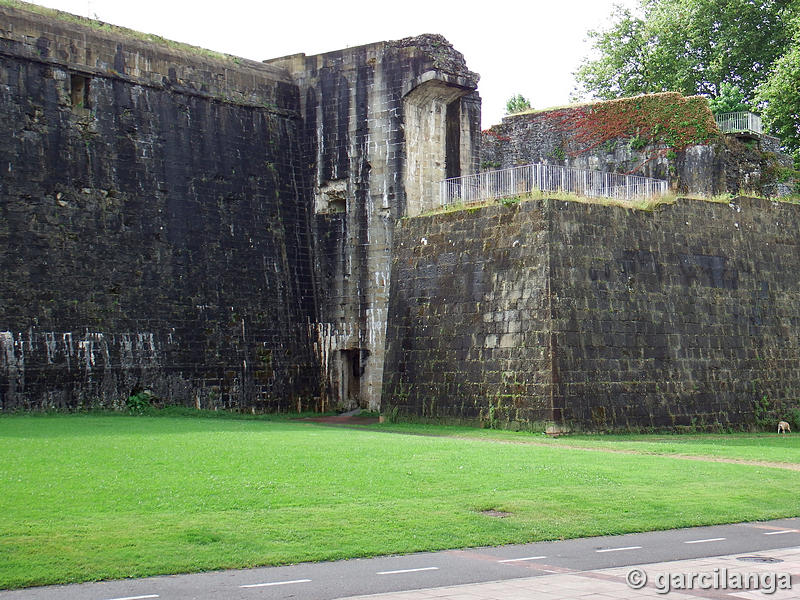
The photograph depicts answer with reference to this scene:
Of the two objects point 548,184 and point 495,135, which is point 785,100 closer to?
point 495,135

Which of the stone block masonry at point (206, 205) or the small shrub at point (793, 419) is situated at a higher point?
the stone block masonry at point (206, 205)

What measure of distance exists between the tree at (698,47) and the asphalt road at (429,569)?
119 ft

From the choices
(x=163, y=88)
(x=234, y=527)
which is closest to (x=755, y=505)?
(x=234, y=527)

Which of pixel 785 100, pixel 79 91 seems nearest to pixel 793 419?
pixel 79 91

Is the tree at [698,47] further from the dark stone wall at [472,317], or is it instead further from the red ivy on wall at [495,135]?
the dark stone wall at [472,317]

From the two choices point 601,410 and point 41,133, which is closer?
point 601,410

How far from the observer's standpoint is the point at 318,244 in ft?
94.1

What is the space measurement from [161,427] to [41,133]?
7744mm

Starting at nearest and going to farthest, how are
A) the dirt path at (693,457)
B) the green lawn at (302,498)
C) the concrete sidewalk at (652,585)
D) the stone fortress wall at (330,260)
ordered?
the concrete sidewalk at (652,585)
the green lawn at (302,498)
the dirt path at (693,457)
the stone fortress wall at (330,260)

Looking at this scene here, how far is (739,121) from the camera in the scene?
33.6 meters

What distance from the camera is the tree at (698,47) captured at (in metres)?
44.9

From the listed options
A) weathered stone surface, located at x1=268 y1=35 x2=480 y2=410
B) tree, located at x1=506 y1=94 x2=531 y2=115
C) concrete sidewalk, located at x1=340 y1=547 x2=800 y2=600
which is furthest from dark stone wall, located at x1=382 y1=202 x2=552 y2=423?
tree, located at x1=506 y1=94 x2=531 y2=115

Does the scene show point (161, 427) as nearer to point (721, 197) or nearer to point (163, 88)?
point (163, 88)

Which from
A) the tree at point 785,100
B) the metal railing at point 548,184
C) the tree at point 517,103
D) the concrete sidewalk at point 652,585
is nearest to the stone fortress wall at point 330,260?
the metal railing at point 548,184
